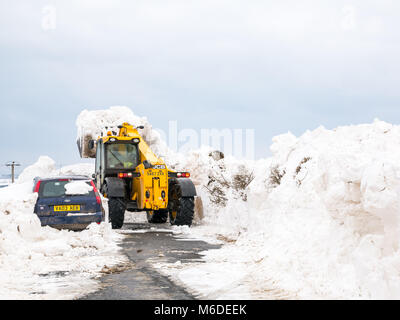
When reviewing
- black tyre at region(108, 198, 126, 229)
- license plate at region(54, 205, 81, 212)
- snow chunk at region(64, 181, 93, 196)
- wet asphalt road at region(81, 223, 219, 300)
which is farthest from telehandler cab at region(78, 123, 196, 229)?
license plate at region(54, 205, 81, 212)

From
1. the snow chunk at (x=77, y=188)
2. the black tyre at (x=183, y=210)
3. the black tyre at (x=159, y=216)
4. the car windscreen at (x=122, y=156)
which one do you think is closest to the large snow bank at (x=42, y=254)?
the snow chunk at (x=77, y=188)

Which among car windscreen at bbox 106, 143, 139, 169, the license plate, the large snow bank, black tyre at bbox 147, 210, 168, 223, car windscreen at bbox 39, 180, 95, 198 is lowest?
black tyre at bbox 147, 210, 168, 223

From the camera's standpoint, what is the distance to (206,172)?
22.3 meters

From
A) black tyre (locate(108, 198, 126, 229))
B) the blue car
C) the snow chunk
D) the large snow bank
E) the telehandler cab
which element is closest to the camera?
the large snow bank

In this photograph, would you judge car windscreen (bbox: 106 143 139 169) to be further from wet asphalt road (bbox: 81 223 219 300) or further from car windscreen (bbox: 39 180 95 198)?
car windscreen (bbox: 39 180 95 198)

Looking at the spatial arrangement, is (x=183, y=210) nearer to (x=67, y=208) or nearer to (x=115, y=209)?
(x=115, y=209)

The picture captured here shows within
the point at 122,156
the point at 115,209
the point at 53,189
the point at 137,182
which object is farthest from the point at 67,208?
the point at 122,156

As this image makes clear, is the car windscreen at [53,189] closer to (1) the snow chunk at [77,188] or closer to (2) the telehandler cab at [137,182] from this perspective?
(1) the snow chunk at [77,188]

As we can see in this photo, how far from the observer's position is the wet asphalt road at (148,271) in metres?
7.32

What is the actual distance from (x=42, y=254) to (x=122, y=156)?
28.5 feet

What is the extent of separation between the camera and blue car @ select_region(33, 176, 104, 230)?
1266 centimetres

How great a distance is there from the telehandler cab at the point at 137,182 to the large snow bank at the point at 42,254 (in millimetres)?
2980
